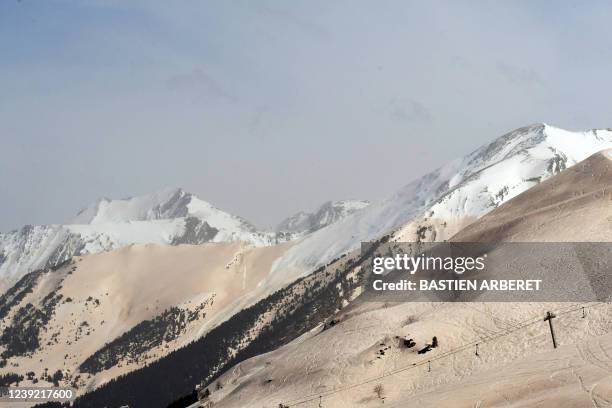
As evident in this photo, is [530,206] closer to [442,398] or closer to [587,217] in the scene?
[587,217]

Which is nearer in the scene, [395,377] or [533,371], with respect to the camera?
[533,371]

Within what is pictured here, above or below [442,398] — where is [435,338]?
above

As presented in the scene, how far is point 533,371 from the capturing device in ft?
157

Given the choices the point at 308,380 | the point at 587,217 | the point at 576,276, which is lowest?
the point at 308,380

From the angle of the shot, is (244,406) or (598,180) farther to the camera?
(598,180)

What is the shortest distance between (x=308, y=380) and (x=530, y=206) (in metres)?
53.8

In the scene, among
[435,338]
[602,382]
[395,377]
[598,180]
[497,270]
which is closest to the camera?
[602,382]

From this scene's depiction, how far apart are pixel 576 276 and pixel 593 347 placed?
32448mm

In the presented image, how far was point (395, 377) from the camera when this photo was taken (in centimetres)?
7294

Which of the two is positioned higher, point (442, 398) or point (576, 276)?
point (576, 276)

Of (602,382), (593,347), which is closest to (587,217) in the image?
(593,347)

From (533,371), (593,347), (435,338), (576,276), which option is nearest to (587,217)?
(576,276)

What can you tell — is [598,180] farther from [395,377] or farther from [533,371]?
[533,371]

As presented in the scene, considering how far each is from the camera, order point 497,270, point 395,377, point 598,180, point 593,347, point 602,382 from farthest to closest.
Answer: point 598,180
point 497,270
point 395,377
point 593,347
point 602,382
